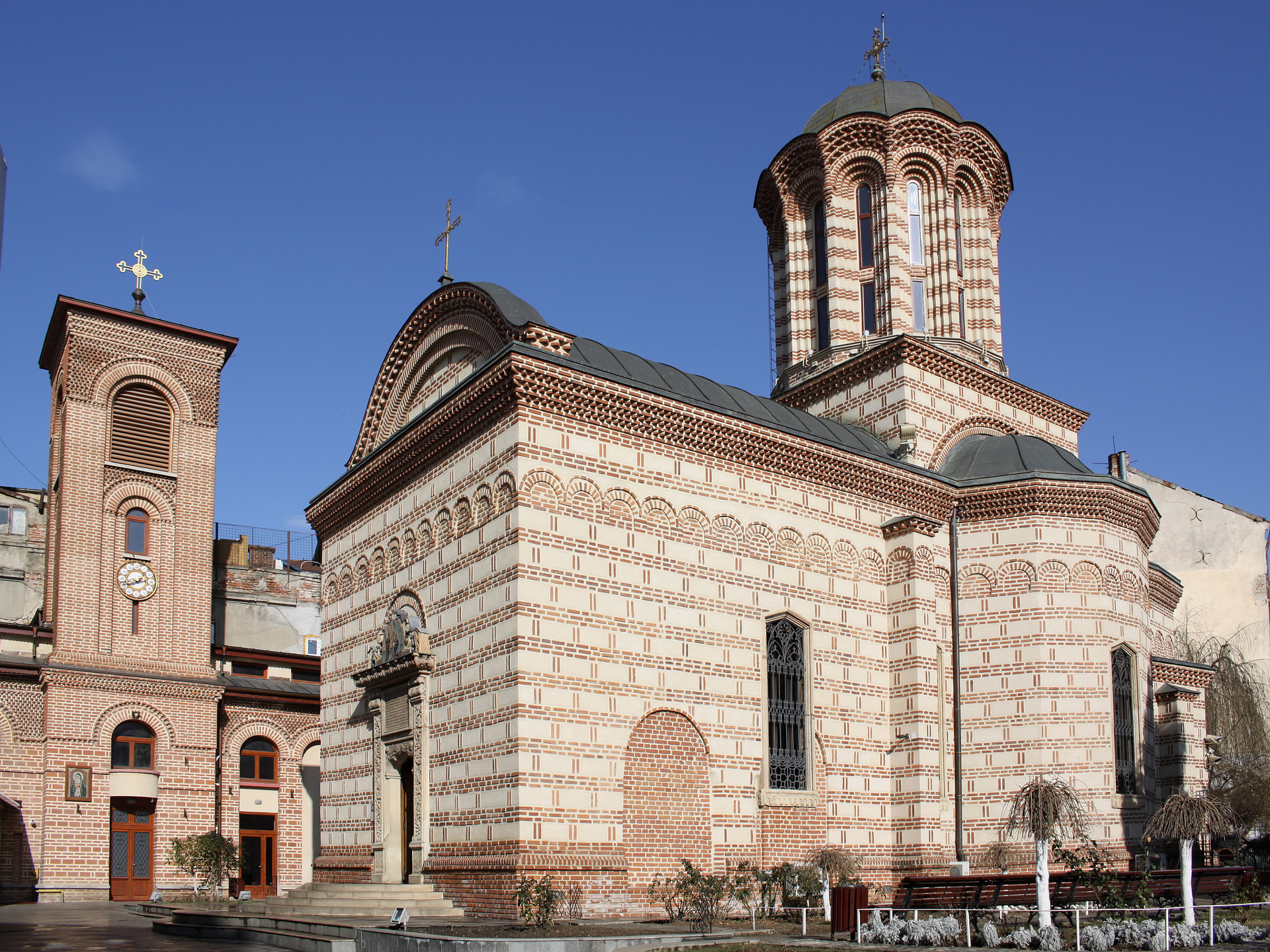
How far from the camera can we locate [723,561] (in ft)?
56.6

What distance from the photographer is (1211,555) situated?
36781 millimetres

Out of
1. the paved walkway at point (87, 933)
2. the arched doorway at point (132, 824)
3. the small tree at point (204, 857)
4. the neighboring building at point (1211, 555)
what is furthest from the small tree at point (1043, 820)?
the neighboring building at point (1211, 555)

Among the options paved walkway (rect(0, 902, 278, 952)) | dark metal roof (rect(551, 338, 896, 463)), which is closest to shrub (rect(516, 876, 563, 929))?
paved walkway (rect(0, 902, 278, 952))

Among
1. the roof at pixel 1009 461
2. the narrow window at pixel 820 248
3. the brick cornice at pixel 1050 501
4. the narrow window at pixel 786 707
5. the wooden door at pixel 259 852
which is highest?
the narrow window at pixel 820 248

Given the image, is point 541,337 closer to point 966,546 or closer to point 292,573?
point 966,546

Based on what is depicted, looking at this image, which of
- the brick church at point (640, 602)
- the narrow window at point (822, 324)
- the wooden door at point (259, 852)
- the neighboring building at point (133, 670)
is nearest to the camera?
the brick church at point (640, 602)

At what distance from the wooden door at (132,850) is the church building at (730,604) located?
8.84 meters

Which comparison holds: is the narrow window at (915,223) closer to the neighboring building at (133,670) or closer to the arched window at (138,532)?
the neighboring building at (133,670)

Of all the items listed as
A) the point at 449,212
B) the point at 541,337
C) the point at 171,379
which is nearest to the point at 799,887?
the point at 541,337

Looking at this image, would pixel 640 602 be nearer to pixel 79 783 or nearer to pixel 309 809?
pixel 309 809

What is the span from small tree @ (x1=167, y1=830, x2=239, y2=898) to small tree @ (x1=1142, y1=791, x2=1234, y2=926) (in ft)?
64.6

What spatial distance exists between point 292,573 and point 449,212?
1890 centimetres

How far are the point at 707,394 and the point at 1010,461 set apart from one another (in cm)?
597

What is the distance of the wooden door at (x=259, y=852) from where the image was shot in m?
29.3
